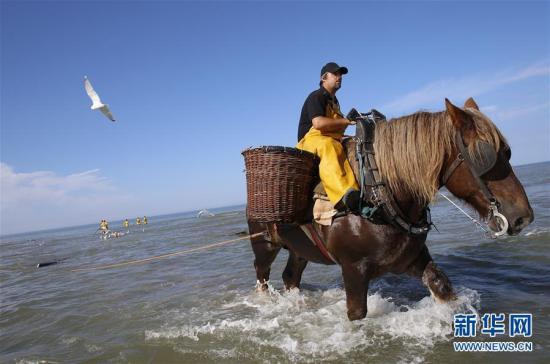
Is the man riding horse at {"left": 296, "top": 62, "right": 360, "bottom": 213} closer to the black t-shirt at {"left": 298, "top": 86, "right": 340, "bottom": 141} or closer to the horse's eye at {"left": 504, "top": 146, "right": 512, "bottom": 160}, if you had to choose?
the black t-shirt at {"left": 298, "top": 86, "right": 340, "bottom": 141}

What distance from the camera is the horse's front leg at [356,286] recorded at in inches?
133

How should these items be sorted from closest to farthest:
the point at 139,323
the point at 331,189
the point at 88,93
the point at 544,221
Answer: the point at 331,189, the point at 139,323, the point at 544,221, the point at 88,93

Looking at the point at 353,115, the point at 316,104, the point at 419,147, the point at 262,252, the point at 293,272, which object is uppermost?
the point at 316,104


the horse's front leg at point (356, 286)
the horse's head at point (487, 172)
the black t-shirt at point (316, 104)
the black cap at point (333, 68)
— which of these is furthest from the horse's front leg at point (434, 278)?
the black cap at point (333, 68)

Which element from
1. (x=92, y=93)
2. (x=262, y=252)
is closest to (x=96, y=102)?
(x=92, y=93)

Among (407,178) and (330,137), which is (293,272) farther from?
(407,178)

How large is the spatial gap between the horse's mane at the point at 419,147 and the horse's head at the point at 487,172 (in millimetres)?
12

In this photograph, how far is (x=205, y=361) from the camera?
146 inches

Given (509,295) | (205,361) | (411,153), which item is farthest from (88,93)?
(509,295)

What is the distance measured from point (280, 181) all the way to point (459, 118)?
5.27ft

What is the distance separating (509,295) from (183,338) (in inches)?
158

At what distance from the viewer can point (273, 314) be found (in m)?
5.05

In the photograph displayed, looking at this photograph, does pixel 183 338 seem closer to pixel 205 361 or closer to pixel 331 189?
pixel 205 361

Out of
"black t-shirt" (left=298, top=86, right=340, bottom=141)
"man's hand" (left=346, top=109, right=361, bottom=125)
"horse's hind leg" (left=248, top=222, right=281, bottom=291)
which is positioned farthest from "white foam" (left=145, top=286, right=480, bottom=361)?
"black t-shirt" (left=298, top=86, right=340, bottom=141)
